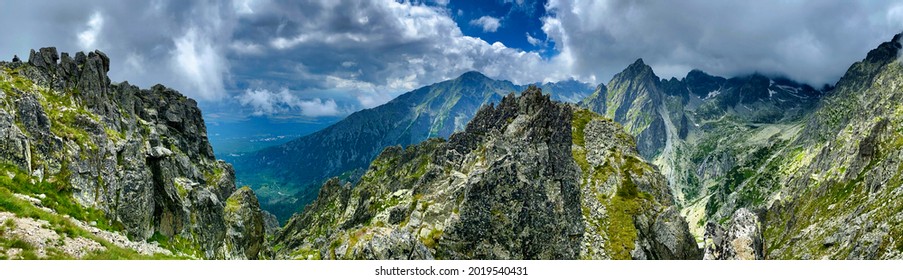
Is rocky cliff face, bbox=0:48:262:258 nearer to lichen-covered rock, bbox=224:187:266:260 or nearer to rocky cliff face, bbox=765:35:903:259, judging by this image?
lichen-covered rock, bbox=224:187:266:260

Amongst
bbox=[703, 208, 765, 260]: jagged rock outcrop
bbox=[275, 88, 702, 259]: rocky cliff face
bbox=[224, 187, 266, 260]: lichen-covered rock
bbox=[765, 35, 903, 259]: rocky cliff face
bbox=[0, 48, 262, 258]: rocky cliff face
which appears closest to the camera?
bbox=[703, 208, 765, 260]: jagged rock outcrop

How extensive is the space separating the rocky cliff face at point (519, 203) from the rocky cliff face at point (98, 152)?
17035 millimetres

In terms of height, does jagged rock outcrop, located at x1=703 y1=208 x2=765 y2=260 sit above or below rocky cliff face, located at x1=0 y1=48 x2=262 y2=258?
below

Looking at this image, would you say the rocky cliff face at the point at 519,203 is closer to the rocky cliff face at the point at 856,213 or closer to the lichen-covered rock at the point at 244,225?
the lichen-covered rock at the point at 244,225

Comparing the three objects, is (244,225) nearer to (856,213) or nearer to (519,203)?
(519,203)

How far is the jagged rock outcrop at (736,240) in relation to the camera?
24281mm

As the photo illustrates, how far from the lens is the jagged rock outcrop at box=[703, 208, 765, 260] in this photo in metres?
24.3

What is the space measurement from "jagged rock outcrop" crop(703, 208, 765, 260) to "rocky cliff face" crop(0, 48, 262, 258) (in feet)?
132

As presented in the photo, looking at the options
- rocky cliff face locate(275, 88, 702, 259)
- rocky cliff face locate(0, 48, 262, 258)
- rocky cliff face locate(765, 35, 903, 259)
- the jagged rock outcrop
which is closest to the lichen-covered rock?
rocky cliff face locate(0, 48, 262, 258)
